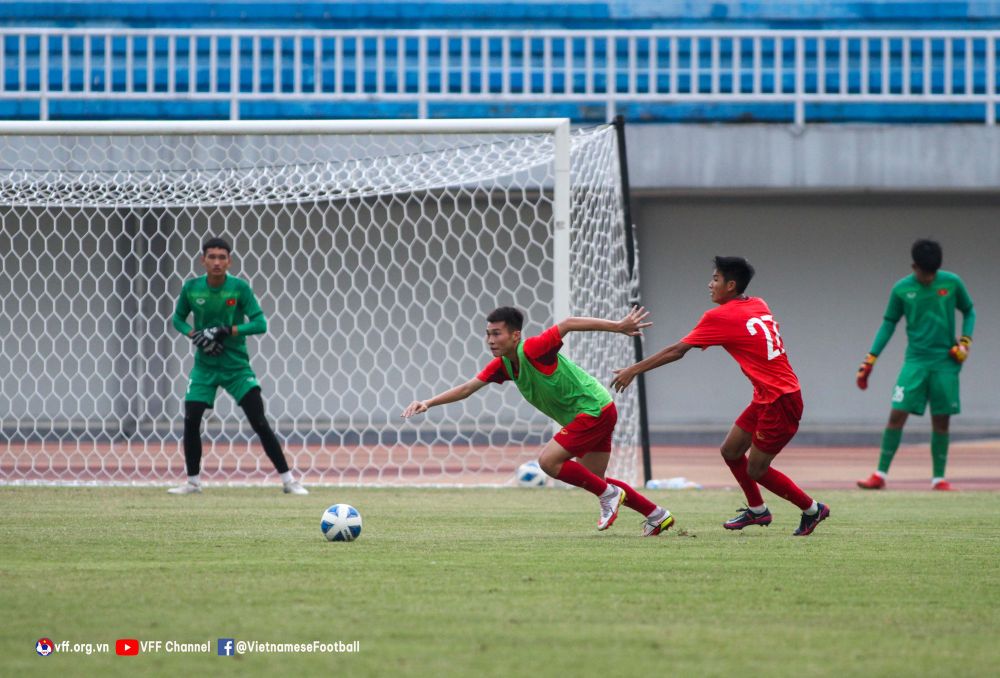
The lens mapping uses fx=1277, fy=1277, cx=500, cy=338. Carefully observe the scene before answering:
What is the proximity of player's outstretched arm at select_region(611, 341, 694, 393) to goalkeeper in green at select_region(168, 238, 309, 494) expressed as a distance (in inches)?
130

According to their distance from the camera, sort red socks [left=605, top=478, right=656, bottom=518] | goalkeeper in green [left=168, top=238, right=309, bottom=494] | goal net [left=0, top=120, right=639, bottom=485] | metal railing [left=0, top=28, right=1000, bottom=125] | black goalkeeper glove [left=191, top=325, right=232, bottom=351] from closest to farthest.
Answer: red socks [left=605, top=478, right=656, bottom=518] → black goalkeeper glove [left=191, top=325, right=232, bottom=351] → goalkeeper in green [left=168, top=238, right=309, bottom=494] → goal net [left=0, top=120, right=639, bottom=485] → metal railing [left=0, top=28, right=1000, bottom=125]

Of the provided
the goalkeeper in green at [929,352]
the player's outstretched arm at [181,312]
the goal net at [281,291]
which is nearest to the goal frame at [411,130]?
the player's outstretched arm at [181,312]

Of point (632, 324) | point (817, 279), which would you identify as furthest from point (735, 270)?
point (817, 279)

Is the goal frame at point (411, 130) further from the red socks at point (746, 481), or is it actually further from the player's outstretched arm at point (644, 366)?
the player's outstretched arm at point (644, 366)

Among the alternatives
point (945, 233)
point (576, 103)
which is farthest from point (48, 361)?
point (945, 233)

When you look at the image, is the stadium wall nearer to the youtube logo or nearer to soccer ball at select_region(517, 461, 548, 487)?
soccer ball at select_region(517, 461, 548, 487)

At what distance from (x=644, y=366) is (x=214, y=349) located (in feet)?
11.3

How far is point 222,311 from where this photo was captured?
27.8 ft

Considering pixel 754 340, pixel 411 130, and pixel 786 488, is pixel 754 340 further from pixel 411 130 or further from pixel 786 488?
pixel 411 130

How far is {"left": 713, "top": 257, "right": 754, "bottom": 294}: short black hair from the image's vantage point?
623 cm

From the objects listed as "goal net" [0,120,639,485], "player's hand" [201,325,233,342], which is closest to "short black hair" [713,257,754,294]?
"player's hand" [201,325,233,342]

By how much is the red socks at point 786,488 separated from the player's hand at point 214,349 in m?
3.74

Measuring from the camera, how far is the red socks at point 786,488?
6.14m

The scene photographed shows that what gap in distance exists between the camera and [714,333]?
6207 mm
